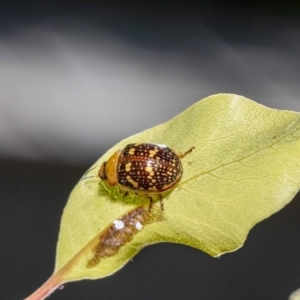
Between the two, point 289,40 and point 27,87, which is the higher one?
point 289,40

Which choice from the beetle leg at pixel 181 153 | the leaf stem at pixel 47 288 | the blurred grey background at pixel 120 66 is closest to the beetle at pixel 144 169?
the beetle leg at pixel 181 153

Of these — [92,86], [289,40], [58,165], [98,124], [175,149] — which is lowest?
[58,165]

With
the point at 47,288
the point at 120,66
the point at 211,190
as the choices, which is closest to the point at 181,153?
the point at 211,190

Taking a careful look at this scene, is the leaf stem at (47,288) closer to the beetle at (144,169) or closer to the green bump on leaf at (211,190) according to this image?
the green bump on leaf at (211,190)

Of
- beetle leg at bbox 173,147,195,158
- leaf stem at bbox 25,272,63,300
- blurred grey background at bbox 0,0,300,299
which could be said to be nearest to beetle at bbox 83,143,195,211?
beetle leg at bbox 173,147,195,158

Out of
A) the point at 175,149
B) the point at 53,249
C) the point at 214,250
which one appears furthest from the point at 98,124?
the point at 214,250

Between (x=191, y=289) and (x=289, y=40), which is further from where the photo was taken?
(x=289, y=40)

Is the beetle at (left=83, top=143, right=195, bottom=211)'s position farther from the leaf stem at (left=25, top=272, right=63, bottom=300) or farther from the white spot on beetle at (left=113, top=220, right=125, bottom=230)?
the leaf stem at (left=25, top=272, right=63, bottom=300)

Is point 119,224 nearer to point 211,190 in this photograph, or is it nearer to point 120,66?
point 211,190

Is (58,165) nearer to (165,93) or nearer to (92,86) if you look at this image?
(92,86)
